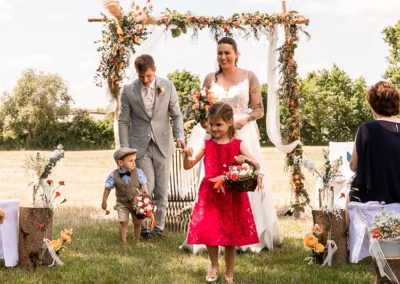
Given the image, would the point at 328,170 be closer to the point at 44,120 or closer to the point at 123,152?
the point at 123,152

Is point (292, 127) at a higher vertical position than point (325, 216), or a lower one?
higher

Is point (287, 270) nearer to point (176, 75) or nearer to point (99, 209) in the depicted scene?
point (99, 209)

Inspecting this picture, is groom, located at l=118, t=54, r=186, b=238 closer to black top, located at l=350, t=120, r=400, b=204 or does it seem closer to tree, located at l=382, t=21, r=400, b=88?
black top, located at l=350, t=120, r=400, b=204

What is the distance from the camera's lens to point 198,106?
596 cm

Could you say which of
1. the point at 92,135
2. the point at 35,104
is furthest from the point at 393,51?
the point at 35,104

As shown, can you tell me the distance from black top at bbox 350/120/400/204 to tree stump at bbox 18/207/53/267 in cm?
293

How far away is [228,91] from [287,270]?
2.13 metres

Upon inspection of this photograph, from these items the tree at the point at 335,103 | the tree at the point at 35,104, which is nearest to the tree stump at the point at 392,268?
the tree at the point at 35,104

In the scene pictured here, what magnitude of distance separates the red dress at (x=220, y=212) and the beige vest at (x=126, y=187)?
1803mm

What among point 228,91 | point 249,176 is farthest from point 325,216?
point 228,91

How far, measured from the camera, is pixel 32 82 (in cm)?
5747

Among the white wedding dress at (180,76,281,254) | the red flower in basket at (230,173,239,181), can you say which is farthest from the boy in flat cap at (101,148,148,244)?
the red flower in basket at (230,173,239,181)

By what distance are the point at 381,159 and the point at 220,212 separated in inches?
58.5

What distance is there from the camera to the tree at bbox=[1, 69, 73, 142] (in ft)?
176
